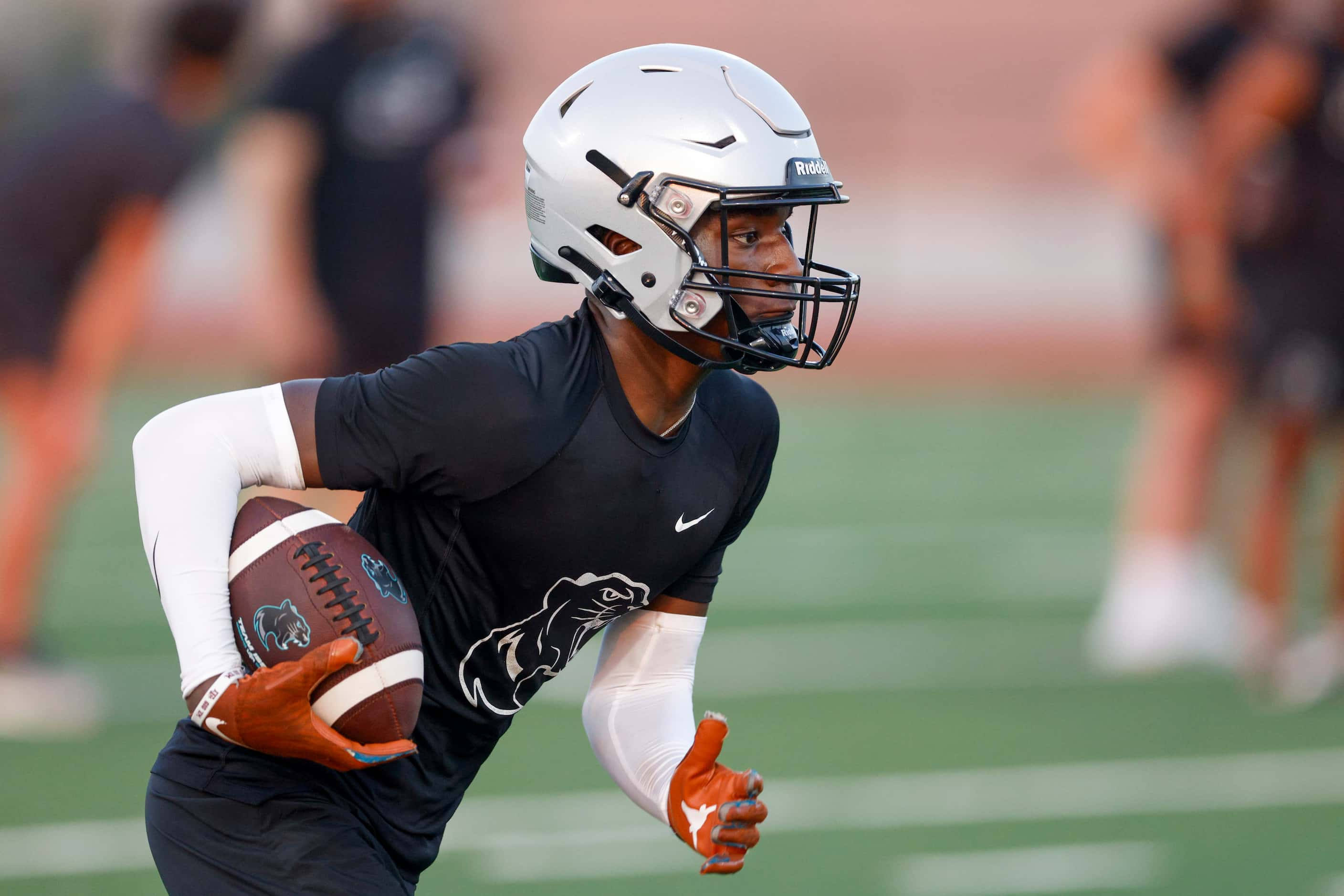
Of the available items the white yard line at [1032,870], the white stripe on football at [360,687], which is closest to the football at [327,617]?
the white stripe on football at [360,687]

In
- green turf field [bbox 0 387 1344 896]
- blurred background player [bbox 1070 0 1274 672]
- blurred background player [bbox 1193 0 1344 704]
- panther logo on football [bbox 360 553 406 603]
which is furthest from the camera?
blurred background player [bbox 1070 0 1274 672]

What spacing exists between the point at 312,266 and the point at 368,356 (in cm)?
41

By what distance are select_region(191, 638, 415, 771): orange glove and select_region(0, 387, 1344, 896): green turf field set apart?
92.1 inches

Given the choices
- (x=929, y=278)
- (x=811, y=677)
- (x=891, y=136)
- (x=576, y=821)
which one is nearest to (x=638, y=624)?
(x=576, y=821)

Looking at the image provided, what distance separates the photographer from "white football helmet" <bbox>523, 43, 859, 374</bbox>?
254 cm

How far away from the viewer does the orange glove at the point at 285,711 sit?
85.7 inches

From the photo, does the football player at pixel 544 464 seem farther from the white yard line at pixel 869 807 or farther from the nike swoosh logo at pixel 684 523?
the white yard line at pixel 869 807

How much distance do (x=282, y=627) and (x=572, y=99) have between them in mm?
917

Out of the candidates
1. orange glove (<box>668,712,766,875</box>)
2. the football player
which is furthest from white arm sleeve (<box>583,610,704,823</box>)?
orange glove (<box>668,712,766,875</box>)

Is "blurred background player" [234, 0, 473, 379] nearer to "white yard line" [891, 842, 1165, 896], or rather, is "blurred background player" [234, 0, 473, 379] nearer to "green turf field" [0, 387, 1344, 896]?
"green turf field" [0, 387, 1344, 896]

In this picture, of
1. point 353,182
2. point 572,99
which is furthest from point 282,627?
point 353,182

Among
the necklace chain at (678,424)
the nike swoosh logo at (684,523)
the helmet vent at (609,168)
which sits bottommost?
the nike swoosh logo at (684,523)

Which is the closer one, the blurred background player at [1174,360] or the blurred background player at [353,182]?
the blurred background player at [353,182]

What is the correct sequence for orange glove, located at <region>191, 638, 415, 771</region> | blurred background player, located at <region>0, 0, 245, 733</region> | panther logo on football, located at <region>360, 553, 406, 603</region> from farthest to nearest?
1. blurred background player, located at <region>0, 0, 245, 733</region>
2. panther logo on football, located at <region>360, 553, 406, 603</region>
3. orange glove, located at <region>191, 638, 415, 771</region>
